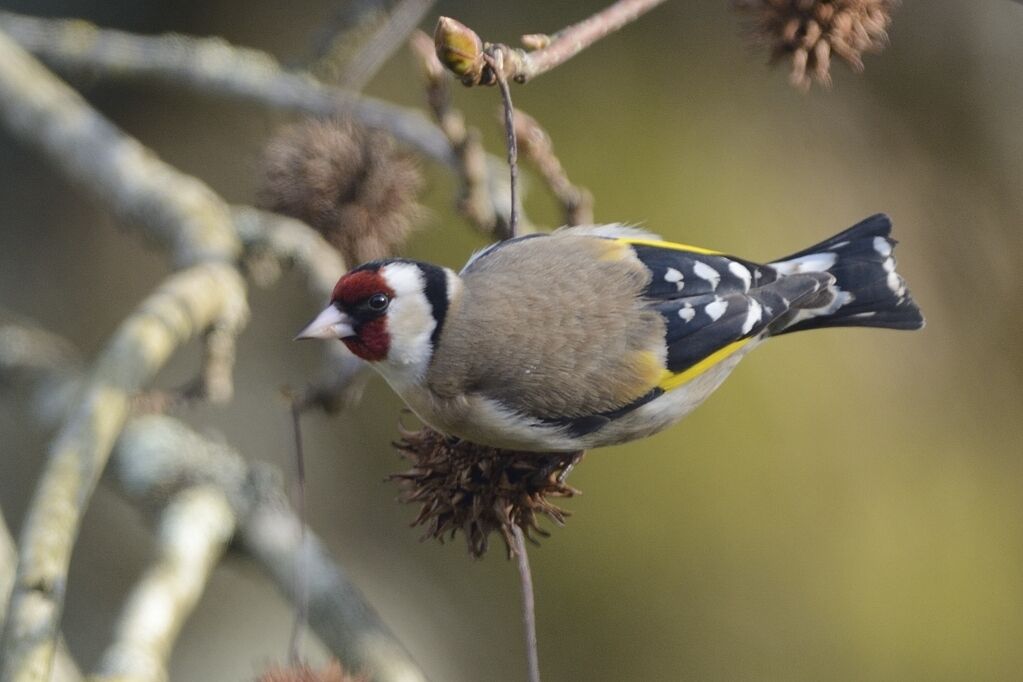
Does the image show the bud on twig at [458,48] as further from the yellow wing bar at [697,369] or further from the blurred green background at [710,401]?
the blurred green background at [710,401]

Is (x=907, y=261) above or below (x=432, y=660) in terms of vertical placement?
above

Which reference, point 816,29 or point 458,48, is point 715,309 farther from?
point 458,48

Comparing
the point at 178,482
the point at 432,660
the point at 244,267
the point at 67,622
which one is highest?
the point at 244,267

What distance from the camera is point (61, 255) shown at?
306cm

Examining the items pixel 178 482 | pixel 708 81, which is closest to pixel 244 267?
pixel 178 482

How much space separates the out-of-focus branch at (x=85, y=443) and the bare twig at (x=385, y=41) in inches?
17.2

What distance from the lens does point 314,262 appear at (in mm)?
1916

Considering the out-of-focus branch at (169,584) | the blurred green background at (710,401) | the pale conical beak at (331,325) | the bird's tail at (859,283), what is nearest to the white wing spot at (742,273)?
the bird's tail at (859,283)

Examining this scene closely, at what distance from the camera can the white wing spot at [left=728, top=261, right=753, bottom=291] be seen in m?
1.55

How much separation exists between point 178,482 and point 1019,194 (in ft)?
6.88

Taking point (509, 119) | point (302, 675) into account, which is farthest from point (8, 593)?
point (509, 119)

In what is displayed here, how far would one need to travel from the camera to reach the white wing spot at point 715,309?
59.1 inches

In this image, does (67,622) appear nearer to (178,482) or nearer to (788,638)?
(178,482)

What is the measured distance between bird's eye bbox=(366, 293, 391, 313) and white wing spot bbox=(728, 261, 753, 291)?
1.47 ft
